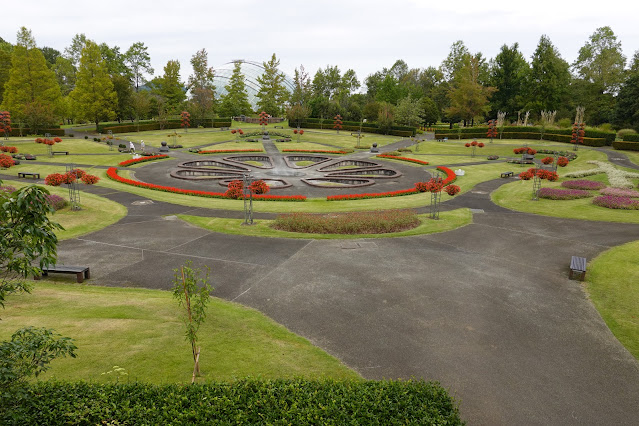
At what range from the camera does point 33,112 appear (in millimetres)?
65625

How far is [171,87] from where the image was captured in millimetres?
98625

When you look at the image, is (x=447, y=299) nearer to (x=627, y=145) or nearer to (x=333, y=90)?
(x=627, y=145)

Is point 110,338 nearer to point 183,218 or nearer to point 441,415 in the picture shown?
point 441,415

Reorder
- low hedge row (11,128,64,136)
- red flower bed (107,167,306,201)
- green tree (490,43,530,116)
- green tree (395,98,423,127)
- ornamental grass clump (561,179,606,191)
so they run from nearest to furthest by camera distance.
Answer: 1. red flower bed (107,167,306,201)
2. ornamental grass clump (561,179,606,191)
3. low hedge row (11,128,64,136)
4. green tree (395,98,423,127)
5. green tree (490,43,530,116)

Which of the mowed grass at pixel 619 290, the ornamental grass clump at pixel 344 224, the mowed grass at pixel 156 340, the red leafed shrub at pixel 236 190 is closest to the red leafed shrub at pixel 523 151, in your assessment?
the mowed grass at pixel 619 290

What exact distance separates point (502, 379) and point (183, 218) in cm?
2197

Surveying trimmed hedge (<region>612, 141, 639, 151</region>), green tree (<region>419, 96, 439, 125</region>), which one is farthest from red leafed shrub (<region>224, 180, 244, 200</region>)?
green tree (<region>419, 96, 439, 125</region>)

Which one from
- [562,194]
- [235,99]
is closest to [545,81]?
[562,194]

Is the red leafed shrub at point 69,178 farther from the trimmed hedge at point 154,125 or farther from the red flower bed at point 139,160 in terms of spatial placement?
the trimmed hedge at point 154,125

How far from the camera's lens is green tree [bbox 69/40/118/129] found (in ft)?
250

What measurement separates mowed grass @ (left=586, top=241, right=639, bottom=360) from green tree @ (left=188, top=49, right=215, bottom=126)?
9072 centimetres

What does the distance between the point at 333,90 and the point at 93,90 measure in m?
68.0

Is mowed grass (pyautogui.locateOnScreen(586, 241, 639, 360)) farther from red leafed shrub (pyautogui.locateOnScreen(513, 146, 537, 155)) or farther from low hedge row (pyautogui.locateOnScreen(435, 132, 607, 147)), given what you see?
low hedge row (pyautogui.locateOnScreen(435, 132, 607, 147))

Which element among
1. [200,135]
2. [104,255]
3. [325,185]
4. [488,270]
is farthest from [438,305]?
[200,135]
